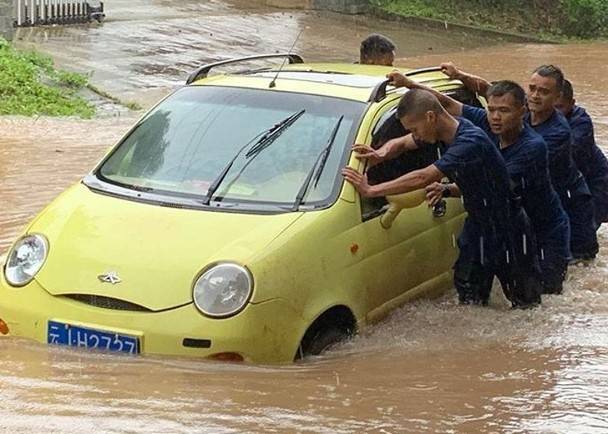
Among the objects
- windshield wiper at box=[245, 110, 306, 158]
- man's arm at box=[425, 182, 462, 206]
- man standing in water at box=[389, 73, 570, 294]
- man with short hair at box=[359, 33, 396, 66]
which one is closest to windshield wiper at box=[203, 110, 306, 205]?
windshield wiper at box=[245, 110, 306, 158]

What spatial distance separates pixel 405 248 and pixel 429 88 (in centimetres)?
114

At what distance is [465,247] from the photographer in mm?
6840

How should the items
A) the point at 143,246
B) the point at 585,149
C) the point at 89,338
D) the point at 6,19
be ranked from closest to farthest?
1. the point at 89,338
2. the point at 143,246
3. the point at 585,149
4. the point at 6,19

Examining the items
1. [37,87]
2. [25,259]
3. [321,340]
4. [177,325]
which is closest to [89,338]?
[177,325]

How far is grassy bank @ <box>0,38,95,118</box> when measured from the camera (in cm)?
1452

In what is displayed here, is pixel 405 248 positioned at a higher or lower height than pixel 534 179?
lower

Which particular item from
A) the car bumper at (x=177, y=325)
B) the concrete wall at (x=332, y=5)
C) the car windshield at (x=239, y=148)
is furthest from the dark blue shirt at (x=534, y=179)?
the concrete wall at (x=332, y=5)

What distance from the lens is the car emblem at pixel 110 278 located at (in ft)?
18.7

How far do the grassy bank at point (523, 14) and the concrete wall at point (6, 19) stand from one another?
1013cm

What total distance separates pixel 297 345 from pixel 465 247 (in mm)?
1514

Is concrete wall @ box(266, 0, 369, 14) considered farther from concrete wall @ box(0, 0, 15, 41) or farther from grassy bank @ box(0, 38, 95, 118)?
grassy bank @ box(0, 38, 95, 118)

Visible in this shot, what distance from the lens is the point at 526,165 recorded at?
6797mm

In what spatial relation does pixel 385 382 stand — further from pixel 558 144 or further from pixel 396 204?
pixel 558 144

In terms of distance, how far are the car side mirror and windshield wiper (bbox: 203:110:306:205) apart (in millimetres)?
744
